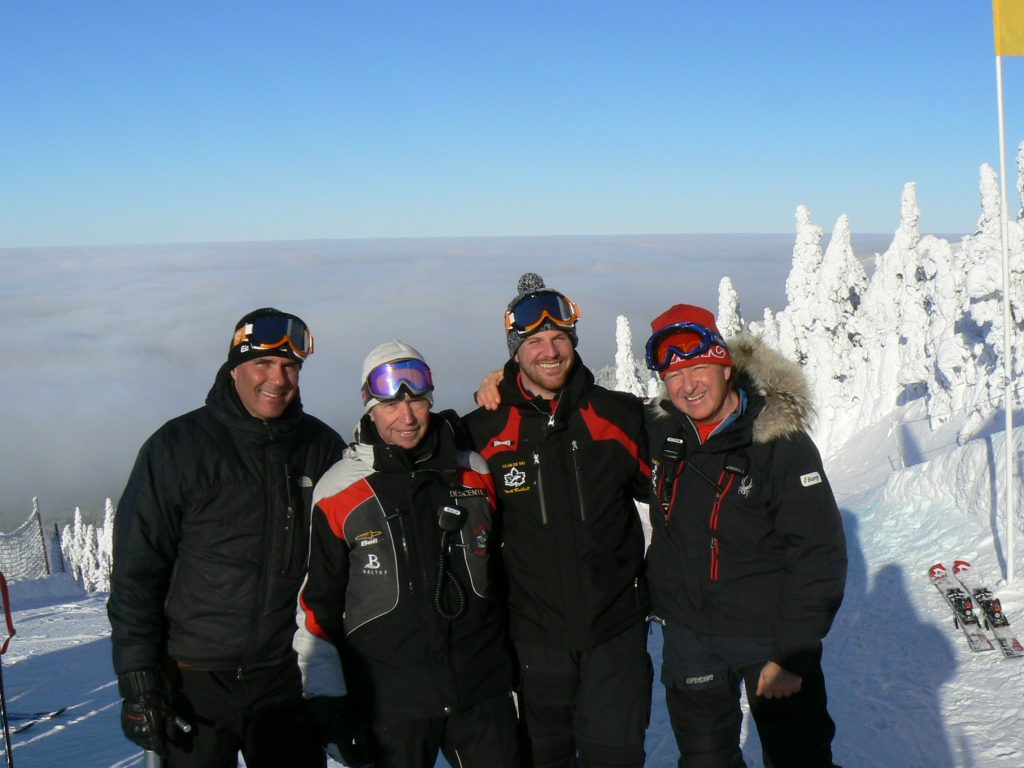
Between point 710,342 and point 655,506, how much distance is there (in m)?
0.95

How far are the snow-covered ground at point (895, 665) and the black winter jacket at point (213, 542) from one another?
3686mm

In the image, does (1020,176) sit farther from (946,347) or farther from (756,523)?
(756,523)

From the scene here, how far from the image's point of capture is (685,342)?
427 centimetres

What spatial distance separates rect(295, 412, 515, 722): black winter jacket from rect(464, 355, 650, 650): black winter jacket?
0.43 meters

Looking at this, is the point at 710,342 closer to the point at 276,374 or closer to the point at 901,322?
the point at 276,374

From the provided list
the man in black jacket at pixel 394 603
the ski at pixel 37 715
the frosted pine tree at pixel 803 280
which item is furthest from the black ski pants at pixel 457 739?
the frosted pine tree at pixel 803 280

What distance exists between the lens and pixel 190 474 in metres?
4.17

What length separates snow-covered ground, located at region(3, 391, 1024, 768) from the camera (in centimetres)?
673

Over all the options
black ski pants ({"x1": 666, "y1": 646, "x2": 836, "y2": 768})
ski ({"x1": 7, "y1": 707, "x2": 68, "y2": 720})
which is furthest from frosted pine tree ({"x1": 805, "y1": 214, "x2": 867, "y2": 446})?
black ski pants ({"x1": 666, "y1": 646, "x2": 836, "y2": 768})

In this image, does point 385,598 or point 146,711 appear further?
point 385,598

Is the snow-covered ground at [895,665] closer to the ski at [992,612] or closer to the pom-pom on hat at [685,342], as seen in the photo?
the ski at [992,612]

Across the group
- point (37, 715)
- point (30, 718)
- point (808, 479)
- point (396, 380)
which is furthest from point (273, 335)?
point (37, 715)

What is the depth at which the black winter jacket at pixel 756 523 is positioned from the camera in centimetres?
401

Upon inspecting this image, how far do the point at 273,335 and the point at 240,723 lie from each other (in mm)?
1997
